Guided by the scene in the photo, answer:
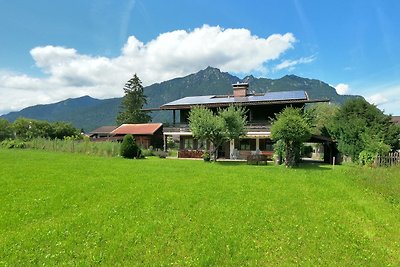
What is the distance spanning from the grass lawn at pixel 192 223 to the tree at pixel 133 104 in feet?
188

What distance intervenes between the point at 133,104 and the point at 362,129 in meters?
55.3

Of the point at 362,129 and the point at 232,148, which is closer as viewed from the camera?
the point at 362,129

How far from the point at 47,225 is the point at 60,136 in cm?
6383

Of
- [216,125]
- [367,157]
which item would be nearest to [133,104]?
[216,125]

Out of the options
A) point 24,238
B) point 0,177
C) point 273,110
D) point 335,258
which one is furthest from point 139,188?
point 273,110

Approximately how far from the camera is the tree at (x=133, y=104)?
70.9 m

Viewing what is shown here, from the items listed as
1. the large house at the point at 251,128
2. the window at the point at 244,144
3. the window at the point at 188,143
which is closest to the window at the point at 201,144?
the large house at the point at 251,128

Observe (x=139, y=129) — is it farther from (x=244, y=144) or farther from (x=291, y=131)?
(x=291, y=131)

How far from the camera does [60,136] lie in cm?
6631

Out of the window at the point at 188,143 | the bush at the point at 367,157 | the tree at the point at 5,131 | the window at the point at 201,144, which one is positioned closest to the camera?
the bush at the point at 367,157

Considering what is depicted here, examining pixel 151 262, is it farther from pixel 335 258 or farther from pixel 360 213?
pixel 360 213

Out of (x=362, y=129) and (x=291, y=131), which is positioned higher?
(x=362, y=129)

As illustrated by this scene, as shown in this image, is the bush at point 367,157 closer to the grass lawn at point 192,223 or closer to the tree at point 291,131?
the tree at point 291,131

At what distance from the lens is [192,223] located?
8969 millimetres
